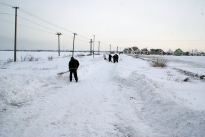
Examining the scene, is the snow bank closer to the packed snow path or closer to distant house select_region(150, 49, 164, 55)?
the packed snow path

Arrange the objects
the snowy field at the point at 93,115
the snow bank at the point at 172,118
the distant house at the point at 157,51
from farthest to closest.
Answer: the distant house at the point at 157,51 → the snowy field at the point at 93,115 → the snow bank at the point at 172,118

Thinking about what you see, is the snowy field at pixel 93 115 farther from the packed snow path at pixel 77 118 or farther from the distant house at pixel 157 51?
the distant house at pixel 157 51

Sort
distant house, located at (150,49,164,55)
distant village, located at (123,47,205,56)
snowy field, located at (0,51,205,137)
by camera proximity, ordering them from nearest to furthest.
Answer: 1. snowy field, located at (0,51,205,137)
2. distant village, located at (123,47,205,56)
3. distant house, located at (150,49,164,55)

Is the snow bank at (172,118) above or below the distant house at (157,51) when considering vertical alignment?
below

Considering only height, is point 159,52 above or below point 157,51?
below

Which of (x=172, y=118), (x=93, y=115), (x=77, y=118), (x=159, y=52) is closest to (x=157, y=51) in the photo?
(x=159, y=52)

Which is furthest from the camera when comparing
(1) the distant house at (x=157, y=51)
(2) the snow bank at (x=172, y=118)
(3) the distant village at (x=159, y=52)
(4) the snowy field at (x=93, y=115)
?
(1) the distant house at (x=157, y=51)

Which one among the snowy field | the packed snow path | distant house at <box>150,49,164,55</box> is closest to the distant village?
distant house at <box>150,49,164,55</box>

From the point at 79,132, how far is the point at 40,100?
3103 mm

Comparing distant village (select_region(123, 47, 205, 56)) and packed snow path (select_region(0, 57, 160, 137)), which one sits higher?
distant village (select_region(123, 47, 205, 56))

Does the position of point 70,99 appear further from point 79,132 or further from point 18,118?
point 79,132

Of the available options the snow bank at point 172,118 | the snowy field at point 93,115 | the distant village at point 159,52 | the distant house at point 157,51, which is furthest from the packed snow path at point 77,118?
the distant house at point 157,51

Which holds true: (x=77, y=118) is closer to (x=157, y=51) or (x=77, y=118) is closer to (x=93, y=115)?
(x=93, y=115)

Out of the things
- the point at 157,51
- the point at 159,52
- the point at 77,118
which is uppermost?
the point at 157,51
